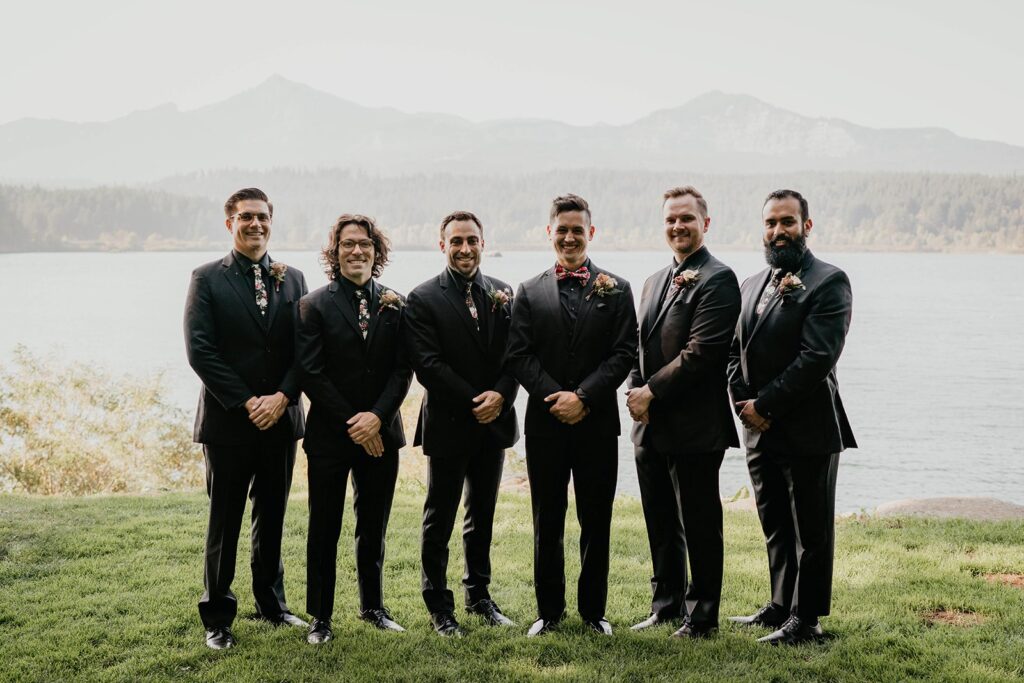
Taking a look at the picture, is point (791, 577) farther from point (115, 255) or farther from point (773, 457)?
point (115, 255)

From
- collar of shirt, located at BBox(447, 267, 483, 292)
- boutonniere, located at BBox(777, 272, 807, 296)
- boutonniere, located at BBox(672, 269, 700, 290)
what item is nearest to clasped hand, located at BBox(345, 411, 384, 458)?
collar of shirt, located at BBox(447, 267, 483, 292)

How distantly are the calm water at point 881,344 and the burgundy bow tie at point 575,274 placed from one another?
58.1 ft

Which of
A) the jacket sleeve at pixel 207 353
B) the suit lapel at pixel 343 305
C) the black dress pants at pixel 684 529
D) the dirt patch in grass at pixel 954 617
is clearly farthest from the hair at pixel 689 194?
the dirt patch in grass at pixel 954 617

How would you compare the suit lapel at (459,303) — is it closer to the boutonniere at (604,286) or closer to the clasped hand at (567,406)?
the clasped hand at (567,406)

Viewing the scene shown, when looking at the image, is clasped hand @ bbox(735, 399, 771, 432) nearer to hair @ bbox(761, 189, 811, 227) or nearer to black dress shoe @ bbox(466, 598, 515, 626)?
hair @ bbox(761, 189, 811, 227)

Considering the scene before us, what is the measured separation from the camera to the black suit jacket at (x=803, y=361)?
474 centimetres

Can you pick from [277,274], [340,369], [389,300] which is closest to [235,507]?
[340,369]

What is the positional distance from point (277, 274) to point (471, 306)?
123 centimetres

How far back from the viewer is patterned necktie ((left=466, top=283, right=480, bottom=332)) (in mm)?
5230

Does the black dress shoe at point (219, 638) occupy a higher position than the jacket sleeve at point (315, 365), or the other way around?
the jacket sleeve at point (315, 365)

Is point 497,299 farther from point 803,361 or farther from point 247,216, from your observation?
point 803,361

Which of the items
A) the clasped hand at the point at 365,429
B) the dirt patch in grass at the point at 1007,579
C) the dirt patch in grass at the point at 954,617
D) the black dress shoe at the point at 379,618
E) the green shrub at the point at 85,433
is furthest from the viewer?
the green shrub at the point at 85,433

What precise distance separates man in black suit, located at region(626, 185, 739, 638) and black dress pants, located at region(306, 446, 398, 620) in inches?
64.8

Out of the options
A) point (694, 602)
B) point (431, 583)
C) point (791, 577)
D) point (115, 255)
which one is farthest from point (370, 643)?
point (115, 255)
